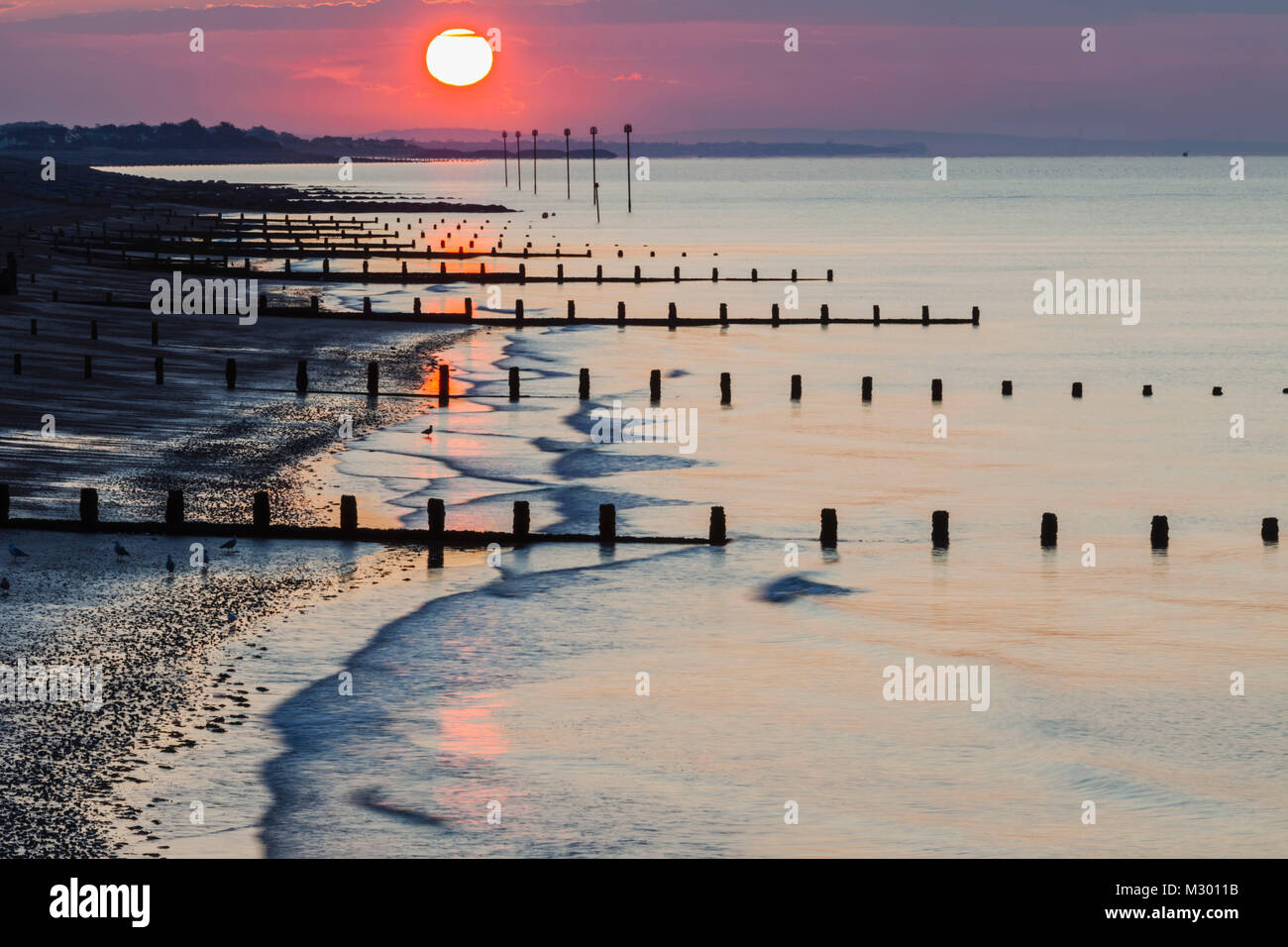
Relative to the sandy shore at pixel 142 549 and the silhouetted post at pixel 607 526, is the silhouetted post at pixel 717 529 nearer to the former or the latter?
the silhouetted post at pixel 607 526

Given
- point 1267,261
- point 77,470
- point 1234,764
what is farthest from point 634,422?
point 1267,261

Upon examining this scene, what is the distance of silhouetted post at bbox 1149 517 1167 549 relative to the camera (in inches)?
1033

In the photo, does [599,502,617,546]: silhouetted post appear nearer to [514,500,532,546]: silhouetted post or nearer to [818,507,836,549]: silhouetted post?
[514,500,532,546]: silhouetted post

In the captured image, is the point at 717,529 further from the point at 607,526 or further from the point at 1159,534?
the point at 1159,534

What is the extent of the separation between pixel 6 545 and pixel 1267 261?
103 metres

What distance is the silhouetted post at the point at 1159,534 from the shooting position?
86.1ft

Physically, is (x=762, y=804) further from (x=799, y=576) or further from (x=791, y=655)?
(x=799, y=576)

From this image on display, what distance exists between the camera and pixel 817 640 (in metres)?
21.1

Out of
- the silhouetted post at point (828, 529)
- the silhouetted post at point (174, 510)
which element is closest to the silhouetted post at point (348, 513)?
the silhouetted post at point (174, 510)

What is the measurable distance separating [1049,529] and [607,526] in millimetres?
7362

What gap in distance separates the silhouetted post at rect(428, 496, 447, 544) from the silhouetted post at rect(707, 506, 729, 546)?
4.32m

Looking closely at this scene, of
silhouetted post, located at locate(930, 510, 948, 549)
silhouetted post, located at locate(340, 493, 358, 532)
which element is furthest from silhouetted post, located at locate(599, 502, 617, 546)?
silhouetted post, located at locate(930, 510, 948, 549)

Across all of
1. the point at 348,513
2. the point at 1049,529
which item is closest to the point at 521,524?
the point at 348,513

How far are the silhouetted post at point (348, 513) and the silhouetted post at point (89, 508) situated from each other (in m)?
3.50
